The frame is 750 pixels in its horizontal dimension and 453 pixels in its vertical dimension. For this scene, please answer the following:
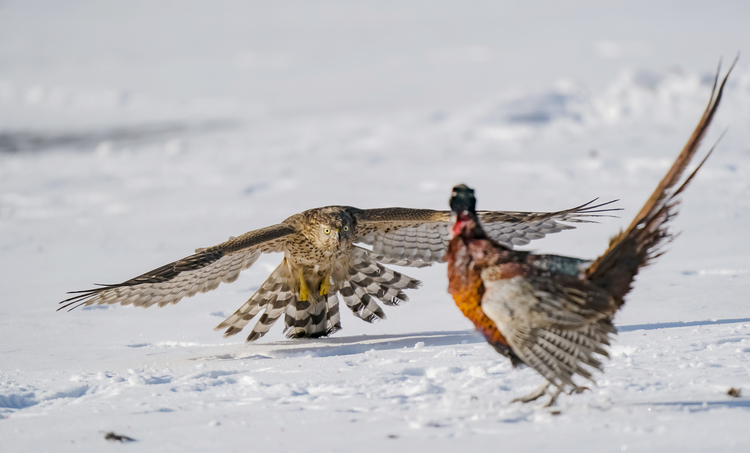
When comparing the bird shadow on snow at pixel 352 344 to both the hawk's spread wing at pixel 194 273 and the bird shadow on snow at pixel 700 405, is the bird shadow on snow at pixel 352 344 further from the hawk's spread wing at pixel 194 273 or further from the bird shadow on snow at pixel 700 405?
the bird shadow on snow at pixel 700 405

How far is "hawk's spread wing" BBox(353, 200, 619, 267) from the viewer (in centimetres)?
548

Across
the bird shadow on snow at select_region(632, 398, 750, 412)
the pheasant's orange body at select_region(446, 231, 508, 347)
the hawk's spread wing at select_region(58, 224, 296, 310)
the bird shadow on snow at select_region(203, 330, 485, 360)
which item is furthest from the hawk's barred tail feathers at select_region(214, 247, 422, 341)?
the bird shadow on snow at select_region(632, 398, 750, 412)

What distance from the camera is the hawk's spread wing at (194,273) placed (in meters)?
4.82

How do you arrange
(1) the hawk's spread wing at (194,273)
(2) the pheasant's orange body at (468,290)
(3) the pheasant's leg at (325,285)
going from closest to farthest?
(2) the pheasant's orange body at (468,290)
(1) the hawk's spread wing at (194,273)
(3) the pheasant's leg at (325,285)

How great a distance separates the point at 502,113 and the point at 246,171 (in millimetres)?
6436

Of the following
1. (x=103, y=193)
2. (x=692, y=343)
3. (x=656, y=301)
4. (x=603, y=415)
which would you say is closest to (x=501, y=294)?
(x=603, y=415)

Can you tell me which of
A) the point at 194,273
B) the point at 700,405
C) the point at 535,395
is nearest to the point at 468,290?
the point at 535,395

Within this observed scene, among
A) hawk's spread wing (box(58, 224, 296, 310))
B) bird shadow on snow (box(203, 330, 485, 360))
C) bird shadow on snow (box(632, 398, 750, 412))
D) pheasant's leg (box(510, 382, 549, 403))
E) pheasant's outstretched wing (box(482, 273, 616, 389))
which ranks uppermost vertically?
hawk's spread wing (box(58, 224, 296, 310))

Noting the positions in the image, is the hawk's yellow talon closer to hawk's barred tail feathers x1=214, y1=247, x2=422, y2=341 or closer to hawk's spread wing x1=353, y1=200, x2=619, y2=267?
hawk's barred tail feathers x1=214, y1=247, x2=422, y2=341

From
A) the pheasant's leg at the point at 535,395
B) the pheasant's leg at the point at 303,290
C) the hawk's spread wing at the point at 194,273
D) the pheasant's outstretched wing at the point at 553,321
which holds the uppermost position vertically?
the hawk's spread wing at the point at 194,273

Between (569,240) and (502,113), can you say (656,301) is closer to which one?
(569,240)

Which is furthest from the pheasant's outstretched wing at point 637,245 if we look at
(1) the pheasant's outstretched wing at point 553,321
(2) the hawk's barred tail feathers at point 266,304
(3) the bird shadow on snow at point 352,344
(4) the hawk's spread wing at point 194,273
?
(2) the hawk's barred tail feathers at point 266,304

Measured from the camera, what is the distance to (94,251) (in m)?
9.16

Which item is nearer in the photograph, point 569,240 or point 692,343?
point 692,343
